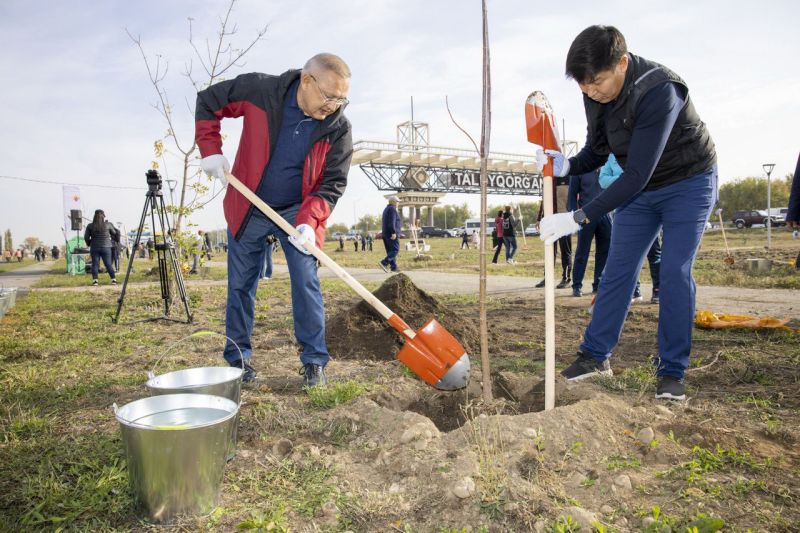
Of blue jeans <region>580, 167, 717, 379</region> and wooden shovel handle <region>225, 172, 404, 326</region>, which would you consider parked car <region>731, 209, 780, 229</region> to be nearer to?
blue jeans <region>580, 167, 717, 379</region>

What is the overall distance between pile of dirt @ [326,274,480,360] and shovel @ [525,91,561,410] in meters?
1.64

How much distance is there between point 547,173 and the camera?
2.72m

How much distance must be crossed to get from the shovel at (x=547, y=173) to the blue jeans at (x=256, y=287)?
1421mm

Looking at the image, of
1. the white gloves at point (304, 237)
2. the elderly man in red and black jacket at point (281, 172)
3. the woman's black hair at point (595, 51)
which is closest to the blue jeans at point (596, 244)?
the woman's black hair at point (595, 51)

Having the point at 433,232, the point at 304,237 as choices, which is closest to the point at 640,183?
the point at 304,237

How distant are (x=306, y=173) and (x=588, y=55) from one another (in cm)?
174

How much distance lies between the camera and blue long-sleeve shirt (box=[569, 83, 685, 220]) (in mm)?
2660

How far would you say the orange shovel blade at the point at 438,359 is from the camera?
9.73ft

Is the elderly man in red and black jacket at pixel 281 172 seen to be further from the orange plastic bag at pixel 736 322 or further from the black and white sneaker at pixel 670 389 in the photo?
the orange plastic bag at pixel 736 322

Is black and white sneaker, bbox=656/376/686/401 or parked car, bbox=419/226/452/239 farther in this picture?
parked car, bbox=419/226/452/239

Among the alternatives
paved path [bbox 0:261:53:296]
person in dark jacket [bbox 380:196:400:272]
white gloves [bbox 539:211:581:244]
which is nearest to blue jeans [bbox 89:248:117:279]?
paved path [bbox 0:261:53:296]

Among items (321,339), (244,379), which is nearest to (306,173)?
(321,339)

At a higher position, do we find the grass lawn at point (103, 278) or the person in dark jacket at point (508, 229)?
the person in dark jacket at point (508, 229)

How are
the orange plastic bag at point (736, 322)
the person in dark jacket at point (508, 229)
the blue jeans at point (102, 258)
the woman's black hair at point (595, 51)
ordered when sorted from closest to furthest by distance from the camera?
the woman's black hair at point (595, 51)
the orange plastic bag at point (736, 322)
the blue jeans at point (102, 258)
the person in dark jacket at point (508, 229)
